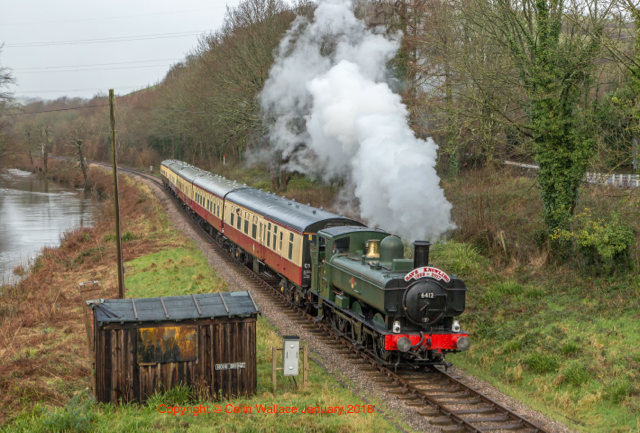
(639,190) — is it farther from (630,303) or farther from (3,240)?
(3,240)

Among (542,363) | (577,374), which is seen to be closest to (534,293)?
(542,363)

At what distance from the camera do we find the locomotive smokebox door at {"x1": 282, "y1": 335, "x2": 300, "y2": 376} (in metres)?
10.7

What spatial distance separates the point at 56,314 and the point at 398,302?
38.9 ft

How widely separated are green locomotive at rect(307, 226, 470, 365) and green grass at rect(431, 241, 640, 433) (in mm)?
1671

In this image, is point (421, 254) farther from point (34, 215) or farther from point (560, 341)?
point (34, 215)

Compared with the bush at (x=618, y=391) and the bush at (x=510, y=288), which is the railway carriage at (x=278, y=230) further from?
the bush at (x=618, y=391)

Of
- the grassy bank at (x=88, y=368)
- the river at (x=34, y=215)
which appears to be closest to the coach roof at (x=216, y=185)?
the grassy bank at (x=88, y=368)

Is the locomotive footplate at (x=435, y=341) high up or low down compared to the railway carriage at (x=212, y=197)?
down

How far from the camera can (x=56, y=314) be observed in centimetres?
1791

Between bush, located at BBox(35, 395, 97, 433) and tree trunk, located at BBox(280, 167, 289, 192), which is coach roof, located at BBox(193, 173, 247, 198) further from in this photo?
bush, located at BBox(35, 395, 97, 433)

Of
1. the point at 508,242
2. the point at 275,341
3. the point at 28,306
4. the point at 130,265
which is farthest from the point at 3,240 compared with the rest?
the point at 508,242

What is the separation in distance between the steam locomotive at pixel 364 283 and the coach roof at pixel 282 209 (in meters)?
0.04

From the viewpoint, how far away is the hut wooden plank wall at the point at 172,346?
964 cm

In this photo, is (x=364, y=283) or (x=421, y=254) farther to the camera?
(x=364, y=283)
